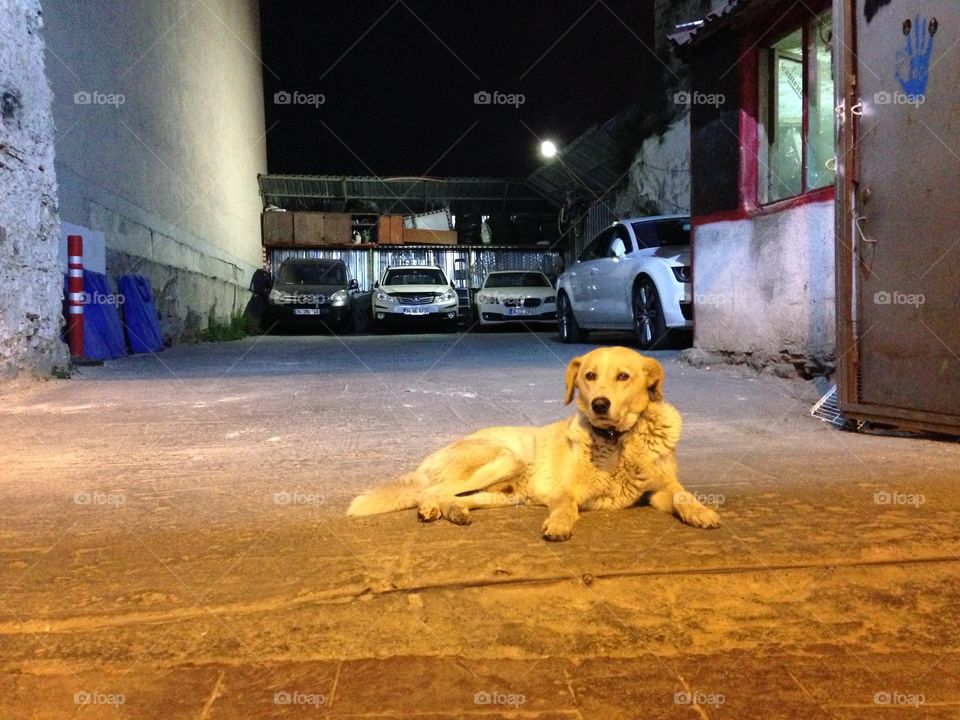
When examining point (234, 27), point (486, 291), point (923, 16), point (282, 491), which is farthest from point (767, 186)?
point (234, 27)

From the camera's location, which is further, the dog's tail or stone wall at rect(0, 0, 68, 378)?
stone wall at rect(0, 0, 68, 378)

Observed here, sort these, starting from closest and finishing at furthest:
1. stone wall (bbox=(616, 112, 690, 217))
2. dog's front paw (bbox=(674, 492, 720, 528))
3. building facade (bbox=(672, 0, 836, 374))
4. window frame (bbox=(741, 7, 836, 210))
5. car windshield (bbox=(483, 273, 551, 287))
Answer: dog's front paw (bbox=(674, 492, 720, 528))
building facade (bbox=(672, 0, 836, 374))
window frame (bbox=(741, 7, 836, 210))
stone wall (bbox=(616, 112, 690, 217))
car windshield (bbox=(483, 273, 551, 287))

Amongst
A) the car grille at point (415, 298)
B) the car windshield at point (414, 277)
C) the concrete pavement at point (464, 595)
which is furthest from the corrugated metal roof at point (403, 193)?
the concrete pavement at point (464, 595)

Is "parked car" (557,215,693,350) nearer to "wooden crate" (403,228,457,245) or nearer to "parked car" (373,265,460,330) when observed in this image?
"parked car" (373,265,460,330)

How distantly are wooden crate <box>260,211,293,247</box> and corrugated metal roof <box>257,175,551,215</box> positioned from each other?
3.52 feet

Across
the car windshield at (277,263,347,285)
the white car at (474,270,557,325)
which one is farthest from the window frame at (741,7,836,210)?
the car windshield at (277,263,347,285)

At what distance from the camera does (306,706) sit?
6.15ft

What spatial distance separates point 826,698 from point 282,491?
8.57 ft

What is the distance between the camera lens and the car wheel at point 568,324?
13.2 meters

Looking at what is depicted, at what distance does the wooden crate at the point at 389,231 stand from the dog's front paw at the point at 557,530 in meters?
22.7

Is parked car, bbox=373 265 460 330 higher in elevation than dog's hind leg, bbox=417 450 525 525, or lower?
higher

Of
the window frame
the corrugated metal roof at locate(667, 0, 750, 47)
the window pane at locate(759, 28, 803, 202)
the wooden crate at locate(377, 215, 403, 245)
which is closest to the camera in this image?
the window frame

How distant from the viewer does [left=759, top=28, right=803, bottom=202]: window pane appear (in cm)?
729

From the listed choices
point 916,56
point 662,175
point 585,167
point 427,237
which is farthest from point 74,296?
point 427,237
